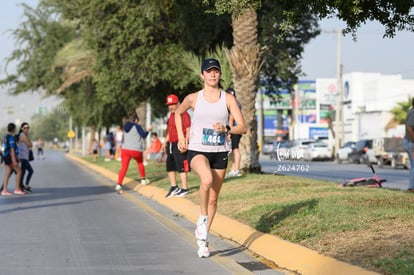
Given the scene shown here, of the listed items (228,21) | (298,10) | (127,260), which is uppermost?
(228,21)

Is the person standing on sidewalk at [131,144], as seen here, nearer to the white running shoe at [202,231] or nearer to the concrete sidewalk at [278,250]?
the concrete sidewalk at [278,250]

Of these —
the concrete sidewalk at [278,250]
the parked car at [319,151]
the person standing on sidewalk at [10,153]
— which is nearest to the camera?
the concrete sidewalk at [278,250]

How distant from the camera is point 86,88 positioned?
46000 mm

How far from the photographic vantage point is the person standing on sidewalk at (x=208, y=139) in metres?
9.77

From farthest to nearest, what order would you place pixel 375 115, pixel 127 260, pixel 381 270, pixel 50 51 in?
pixel 375 115
pixel 50 51
pixel 127 260
pixel 381 270

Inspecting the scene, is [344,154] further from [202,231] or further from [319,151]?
[202,231]

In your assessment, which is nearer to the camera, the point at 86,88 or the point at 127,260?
the point at 127,260

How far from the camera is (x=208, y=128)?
977 cm

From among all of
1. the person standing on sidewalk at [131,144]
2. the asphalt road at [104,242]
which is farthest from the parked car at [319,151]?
the asphalt road at [104,242]

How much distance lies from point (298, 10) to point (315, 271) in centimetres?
468

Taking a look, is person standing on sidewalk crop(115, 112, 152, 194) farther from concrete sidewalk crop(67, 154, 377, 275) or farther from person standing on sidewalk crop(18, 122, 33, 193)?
concrete sidewalk crop(67, 154, 377, 275)

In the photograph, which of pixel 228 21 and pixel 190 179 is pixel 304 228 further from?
pixel 228 21

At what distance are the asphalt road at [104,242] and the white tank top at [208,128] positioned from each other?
4.00 feet

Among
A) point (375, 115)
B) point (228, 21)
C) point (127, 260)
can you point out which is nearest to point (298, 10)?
point (127, 260)
